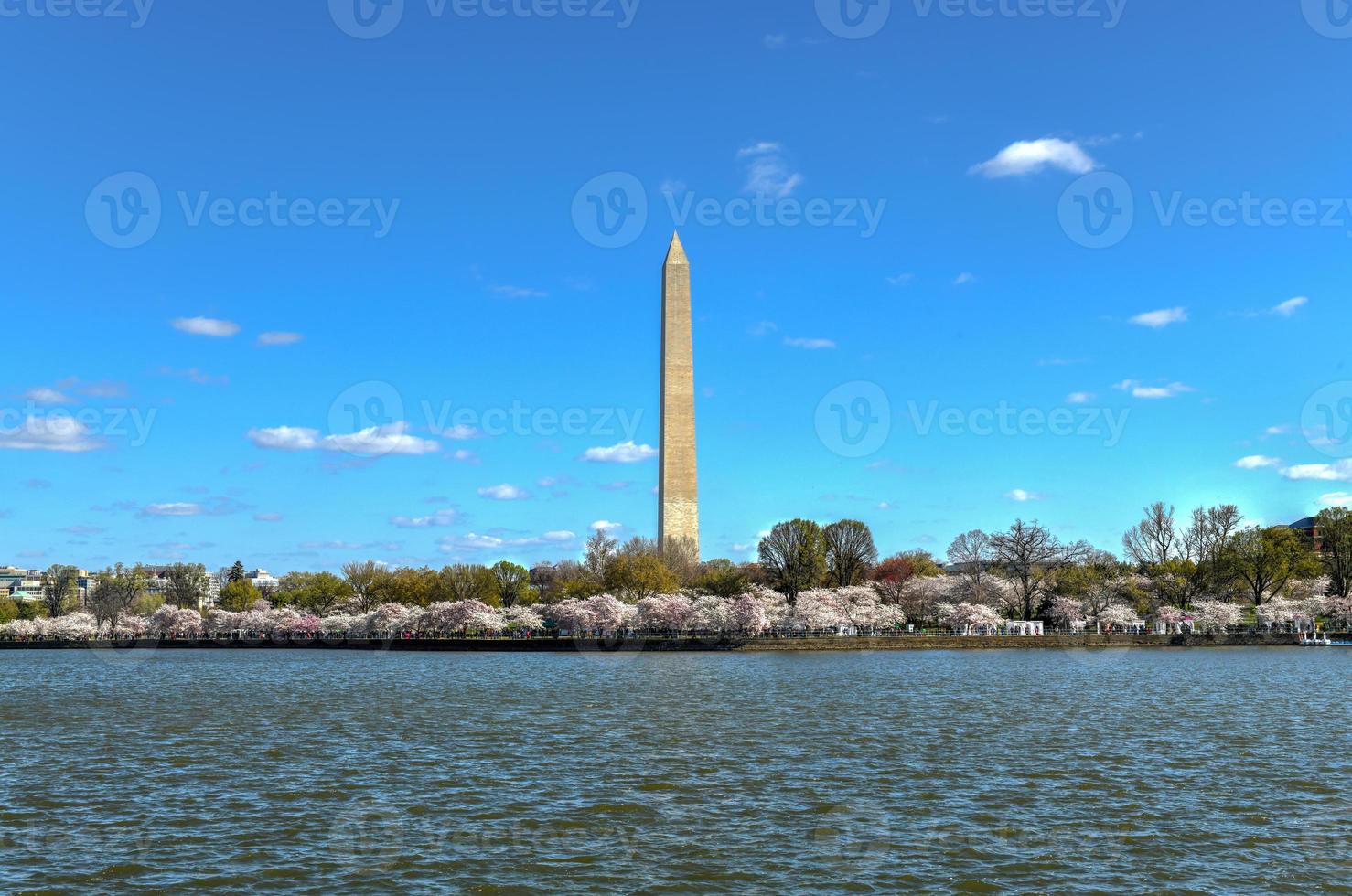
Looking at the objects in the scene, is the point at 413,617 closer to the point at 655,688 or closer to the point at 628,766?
the point at 655,688

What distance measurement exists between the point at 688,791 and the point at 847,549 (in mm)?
84864

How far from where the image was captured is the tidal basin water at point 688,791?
1569cm

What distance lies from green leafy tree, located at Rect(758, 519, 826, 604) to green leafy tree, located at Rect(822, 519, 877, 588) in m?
1.70

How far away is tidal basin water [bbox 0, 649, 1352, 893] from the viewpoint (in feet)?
51.5

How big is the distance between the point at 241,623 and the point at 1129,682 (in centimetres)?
9527

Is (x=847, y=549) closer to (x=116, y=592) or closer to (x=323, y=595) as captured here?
(x=323, y=595)

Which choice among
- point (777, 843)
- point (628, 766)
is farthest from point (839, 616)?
point (777, 843)

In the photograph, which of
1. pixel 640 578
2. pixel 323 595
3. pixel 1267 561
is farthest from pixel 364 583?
pixel 1267 561

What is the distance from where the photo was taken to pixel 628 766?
24609mm

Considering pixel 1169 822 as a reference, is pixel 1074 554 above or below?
above

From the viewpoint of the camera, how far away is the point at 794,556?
10012 cm

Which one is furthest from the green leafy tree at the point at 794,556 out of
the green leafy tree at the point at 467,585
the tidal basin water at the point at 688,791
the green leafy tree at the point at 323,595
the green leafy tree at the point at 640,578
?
the tidal basin water at the point at 688,791

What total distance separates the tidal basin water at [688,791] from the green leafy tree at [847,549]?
5904 centimetres

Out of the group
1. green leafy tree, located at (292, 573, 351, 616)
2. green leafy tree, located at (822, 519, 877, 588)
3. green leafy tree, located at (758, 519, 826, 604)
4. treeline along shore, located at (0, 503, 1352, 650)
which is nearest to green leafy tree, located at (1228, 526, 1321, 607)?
treeline along shore, located at (0, 503, 1352, 650)
